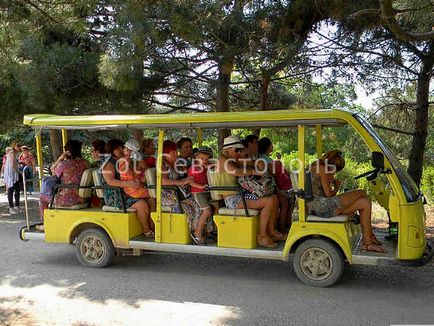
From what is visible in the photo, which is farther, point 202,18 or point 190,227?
point 202,18

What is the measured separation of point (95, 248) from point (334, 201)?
3.18 meters

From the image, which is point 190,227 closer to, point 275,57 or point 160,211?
point 160,211

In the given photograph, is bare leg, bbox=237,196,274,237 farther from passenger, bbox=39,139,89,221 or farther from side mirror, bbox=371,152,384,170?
passenger, bbox=39,139,89,221

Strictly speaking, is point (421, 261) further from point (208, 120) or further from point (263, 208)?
point (208, 120)

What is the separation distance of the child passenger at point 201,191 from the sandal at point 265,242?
0.71 metres

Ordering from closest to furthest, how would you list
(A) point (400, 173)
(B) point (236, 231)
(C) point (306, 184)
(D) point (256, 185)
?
(A) point (400, 173) < (C) point (306, 184) < (B) point (236, 231) < (D) point (256, 185)

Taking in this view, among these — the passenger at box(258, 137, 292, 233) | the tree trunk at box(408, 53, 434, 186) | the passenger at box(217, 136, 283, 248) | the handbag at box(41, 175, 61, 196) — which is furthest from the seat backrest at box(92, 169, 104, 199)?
the tree trunk at box(408, 53, 434, 186)

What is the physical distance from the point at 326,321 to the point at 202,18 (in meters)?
4.18

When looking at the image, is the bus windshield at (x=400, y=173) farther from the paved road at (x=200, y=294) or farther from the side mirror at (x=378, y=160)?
the paved road at (x=200, y=294)

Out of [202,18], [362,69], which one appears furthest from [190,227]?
[362,69]

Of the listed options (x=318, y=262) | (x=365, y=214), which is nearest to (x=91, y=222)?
(x=318, y=262)

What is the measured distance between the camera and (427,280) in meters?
5.79

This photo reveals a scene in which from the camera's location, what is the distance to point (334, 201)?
5641 mm

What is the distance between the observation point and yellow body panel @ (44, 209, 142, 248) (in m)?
6.36
